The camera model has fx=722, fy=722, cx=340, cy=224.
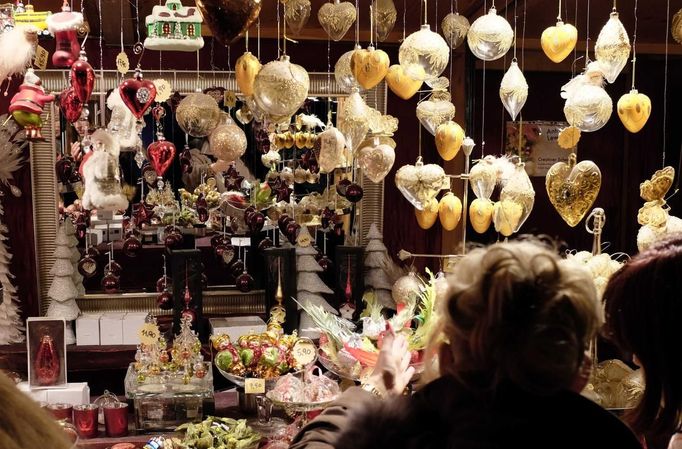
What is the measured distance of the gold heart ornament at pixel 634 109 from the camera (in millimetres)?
2348

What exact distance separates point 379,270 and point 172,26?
1.89 m

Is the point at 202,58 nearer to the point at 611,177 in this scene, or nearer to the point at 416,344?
the point at 416,344

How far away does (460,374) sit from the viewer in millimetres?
1045

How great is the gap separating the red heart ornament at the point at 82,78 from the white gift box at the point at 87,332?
64.5 inches

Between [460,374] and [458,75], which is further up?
[458,75]

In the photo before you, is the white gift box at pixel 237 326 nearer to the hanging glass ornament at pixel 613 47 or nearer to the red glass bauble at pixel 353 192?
the red glass bauble at pixel 353 192

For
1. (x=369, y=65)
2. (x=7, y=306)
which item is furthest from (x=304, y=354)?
(x=7, y=306)

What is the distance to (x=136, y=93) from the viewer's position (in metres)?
2.09

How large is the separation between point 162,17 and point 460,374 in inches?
57.1

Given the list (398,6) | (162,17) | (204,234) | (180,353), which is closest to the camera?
(162,17)

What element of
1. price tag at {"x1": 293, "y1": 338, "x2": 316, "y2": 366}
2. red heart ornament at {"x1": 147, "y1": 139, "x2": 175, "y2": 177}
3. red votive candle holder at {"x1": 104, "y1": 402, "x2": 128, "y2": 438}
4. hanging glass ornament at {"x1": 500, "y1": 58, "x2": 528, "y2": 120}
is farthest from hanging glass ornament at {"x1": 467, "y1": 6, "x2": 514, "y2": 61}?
red votive candle holder at {"x1": 104, "y1": 402, "x2": 128, "y2": 438}

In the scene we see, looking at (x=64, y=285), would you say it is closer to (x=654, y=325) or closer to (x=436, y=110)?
(x=436, y=110)

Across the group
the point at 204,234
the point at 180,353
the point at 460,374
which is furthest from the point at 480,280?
the point at 204,234

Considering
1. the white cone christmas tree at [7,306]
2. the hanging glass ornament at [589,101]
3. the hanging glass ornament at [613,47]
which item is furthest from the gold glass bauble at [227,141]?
the white cone christmas tree at [7,306]
